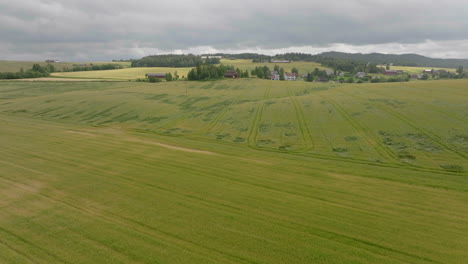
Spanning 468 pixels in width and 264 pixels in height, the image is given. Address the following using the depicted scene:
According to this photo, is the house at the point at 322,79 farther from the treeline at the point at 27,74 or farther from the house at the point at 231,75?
the treeline at the point at 27,74

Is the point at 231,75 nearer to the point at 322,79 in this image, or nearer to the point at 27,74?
the point at 322,79

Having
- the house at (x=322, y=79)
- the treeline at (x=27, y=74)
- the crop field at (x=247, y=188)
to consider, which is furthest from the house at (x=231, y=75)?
the treeline at (x=27, y=74)

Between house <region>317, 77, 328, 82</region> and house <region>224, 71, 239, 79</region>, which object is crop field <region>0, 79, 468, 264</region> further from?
house <region>317, 77, 328, 82</region>

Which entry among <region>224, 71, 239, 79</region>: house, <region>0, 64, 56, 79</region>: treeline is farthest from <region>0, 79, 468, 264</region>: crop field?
<region>0, 64, 56, 79</region>: treeline

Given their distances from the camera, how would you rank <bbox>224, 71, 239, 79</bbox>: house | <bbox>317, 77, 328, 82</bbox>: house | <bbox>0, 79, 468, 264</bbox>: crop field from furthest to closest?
<bbox>317, 77, 328, 82</bbox>: house
<bbox>224, 71, 239, 79</bbox>: house
<bbox>0, 79, 468, 264</bbox>: crop field

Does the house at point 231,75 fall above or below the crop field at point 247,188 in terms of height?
above

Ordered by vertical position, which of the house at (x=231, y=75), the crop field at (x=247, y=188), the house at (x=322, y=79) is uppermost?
the house at (x=231, y=75)

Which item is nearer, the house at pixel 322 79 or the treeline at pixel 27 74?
the treeline at pixel 27 74

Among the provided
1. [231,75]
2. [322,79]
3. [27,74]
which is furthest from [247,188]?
[27,74]

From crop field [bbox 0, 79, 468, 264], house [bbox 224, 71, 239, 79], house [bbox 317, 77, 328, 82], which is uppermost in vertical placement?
house [bbox 224, 71, 239, 79]
